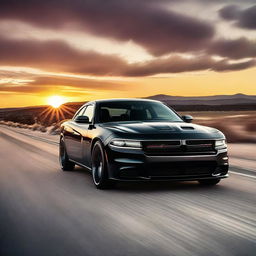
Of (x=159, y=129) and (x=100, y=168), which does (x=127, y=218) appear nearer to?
(x=159, y=129)

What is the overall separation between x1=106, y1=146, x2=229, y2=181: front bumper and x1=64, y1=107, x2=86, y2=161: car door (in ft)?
7.05

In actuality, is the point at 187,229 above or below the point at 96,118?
below

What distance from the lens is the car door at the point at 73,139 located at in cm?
1073

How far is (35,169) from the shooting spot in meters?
12.2

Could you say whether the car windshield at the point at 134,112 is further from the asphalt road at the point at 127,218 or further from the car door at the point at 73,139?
the asphalt road at the point at 127,218

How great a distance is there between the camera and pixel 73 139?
11203mm

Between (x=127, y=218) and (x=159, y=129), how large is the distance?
2.44m

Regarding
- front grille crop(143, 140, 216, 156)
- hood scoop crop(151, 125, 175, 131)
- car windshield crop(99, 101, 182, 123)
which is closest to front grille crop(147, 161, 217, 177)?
front grille crop(143, 140, 216, 156)

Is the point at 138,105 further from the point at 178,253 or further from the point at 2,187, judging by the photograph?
the point at 178,253

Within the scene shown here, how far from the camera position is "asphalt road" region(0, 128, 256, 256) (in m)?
5.13

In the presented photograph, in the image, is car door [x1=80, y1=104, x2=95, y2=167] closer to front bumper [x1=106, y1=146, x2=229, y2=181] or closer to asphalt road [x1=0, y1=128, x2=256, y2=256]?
asphalt road [x1=0, y1=128, x2=256, y2=256]

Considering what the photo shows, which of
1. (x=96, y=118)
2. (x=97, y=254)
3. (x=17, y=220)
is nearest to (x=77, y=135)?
(x=96, y=118)

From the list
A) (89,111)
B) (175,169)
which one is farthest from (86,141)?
(175,169)

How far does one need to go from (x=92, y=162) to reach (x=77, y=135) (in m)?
1.45
